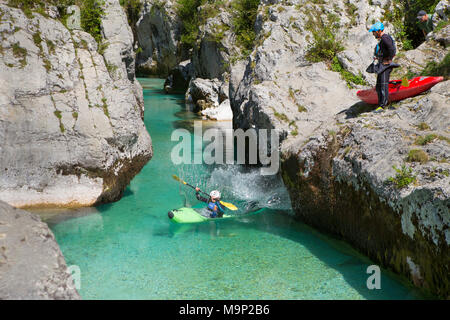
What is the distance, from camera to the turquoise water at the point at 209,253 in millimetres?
6848

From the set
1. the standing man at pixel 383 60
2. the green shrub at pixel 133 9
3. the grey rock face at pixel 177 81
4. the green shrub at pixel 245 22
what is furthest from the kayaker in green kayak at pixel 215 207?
the green shrub at pixel 133 9

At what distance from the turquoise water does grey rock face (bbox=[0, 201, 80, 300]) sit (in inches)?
79.8

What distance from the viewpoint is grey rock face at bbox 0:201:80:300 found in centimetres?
432

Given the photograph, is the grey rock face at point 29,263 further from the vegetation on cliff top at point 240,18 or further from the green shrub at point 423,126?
the vegetation on cliff top at point 240,18

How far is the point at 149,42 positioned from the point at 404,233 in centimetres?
3911

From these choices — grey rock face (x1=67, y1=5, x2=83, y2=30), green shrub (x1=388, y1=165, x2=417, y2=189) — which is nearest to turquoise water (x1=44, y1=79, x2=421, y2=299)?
green shrub (x1=388, y1=165, x2=417, y2=189)

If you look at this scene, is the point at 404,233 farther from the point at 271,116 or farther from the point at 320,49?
the point at 320,49

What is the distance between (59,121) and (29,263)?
6011 mm

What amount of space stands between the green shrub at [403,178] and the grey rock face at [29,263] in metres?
5.14

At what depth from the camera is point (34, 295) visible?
430 cm

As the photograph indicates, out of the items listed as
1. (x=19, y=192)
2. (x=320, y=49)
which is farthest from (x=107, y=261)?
(x=320, y=49)

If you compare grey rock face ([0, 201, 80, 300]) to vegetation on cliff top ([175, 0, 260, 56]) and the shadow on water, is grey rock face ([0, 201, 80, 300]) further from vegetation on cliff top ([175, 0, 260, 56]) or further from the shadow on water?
vegetation on cliff top ([175, 0, 260, 56])

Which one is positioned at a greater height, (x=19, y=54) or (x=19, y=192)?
(x=19, y=54)

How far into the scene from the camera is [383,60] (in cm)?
862
